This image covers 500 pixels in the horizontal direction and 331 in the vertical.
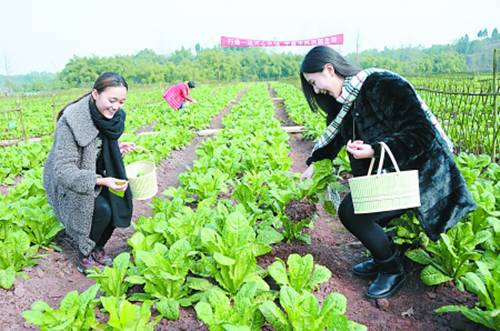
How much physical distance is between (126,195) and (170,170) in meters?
3.78

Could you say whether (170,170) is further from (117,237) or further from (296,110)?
(296,110)

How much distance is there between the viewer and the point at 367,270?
3100mm

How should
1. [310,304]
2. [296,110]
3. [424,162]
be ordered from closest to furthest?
[310,304]
[424,162]
[296,110]

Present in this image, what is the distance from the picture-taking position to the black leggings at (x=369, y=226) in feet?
8.41

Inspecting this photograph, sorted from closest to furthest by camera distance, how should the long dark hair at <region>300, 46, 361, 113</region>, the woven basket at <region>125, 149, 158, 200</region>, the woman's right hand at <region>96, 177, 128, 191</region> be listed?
1. the long dark hair at <region>300, 46, 361, 113</region>
2. the woman's right hand at <region>96, 177, 128, 191</region>
3. the woven basket at <region>125, 149, 158, 200</region>

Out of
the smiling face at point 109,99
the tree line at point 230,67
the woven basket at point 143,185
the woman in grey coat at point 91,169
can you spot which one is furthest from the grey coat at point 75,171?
the tree line at point 230,67

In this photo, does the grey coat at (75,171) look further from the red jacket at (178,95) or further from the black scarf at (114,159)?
the red jacket at (178,95)

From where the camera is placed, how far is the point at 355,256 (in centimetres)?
361

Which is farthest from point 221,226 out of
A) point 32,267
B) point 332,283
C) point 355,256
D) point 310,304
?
point 32,267

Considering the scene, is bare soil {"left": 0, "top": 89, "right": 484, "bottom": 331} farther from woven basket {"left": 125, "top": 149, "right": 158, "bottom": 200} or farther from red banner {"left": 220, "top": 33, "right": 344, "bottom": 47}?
red banner {"left": 220, "top": 33, "right": 344, "bottom": 47}

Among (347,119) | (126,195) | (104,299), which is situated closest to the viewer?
(104,299)

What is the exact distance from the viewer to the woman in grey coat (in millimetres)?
3045

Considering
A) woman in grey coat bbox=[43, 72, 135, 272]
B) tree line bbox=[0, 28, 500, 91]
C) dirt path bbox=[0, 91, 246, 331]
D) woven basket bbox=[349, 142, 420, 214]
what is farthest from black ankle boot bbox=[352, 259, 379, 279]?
tree line bbox=[0, 28, 500, 91]

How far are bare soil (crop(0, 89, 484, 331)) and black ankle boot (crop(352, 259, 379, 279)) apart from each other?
0.06 meters
